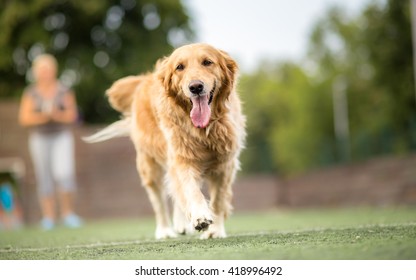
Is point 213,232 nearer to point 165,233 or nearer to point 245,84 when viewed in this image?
point 165,233

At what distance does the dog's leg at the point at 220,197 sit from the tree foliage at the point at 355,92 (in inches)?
157

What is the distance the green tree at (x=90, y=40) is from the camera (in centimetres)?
1263

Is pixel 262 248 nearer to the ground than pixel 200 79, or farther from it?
nearer to the ground

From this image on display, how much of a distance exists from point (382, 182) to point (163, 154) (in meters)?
6.04

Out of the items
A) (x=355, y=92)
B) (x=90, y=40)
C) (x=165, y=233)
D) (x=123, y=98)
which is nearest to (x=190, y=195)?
(x=165, y=233)

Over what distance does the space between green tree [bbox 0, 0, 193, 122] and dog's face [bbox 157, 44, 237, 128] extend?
28.3ft

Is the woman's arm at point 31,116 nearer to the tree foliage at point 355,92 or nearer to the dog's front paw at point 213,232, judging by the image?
the tree foliage at point 355,92

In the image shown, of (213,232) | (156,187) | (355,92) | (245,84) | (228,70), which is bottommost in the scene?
(213,232)

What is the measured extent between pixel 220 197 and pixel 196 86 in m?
0.81

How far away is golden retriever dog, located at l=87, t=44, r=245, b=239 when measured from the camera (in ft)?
12.8

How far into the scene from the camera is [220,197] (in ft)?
14.0

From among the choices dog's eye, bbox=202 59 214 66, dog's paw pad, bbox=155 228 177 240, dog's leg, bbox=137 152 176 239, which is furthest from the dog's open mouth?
dog's paw pad, bbox=155 228 177 240
